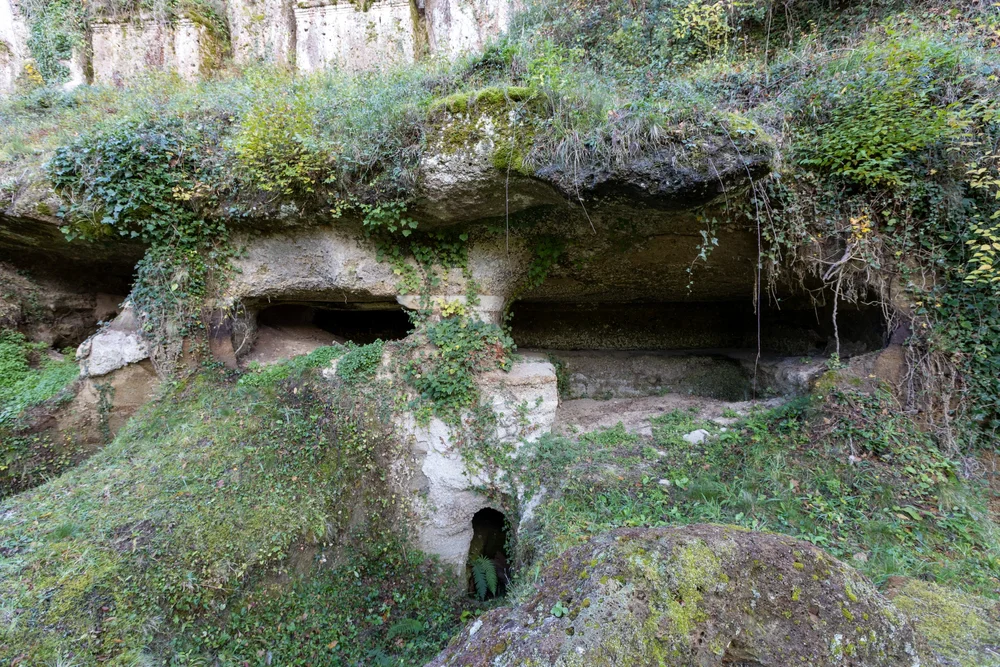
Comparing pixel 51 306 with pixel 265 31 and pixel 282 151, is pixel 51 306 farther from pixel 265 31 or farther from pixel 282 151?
pixel 265 31

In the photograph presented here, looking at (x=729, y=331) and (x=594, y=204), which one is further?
(x=729, y=331)

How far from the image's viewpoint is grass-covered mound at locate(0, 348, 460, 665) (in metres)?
3.10

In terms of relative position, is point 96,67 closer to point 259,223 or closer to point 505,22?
point 259,223

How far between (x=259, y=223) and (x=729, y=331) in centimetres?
828

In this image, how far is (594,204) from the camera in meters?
4.27

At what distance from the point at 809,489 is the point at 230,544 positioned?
537cm

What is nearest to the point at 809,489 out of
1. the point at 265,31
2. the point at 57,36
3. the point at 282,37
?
the point at 282,37

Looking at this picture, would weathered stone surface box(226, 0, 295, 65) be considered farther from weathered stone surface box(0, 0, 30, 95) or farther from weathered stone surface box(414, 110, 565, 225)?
weathered stone surface box(414, 110, 565, 225)

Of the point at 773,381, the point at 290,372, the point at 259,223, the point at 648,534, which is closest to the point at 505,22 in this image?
the point at 259,223

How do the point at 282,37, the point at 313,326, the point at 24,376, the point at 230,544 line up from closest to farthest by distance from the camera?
the point at 230,544 → the point at 24,376 → the point at 313,326 → the point at 282,37

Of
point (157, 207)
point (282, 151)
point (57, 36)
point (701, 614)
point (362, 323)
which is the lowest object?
point (701, 614)

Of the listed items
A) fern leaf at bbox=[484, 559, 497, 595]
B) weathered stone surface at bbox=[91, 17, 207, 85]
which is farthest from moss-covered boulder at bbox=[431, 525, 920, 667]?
weathered stone surface at bbox=[91, 17, 207, 85]

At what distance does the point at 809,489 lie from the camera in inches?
149

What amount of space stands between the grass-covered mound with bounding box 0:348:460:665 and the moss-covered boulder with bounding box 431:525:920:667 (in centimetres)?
278
